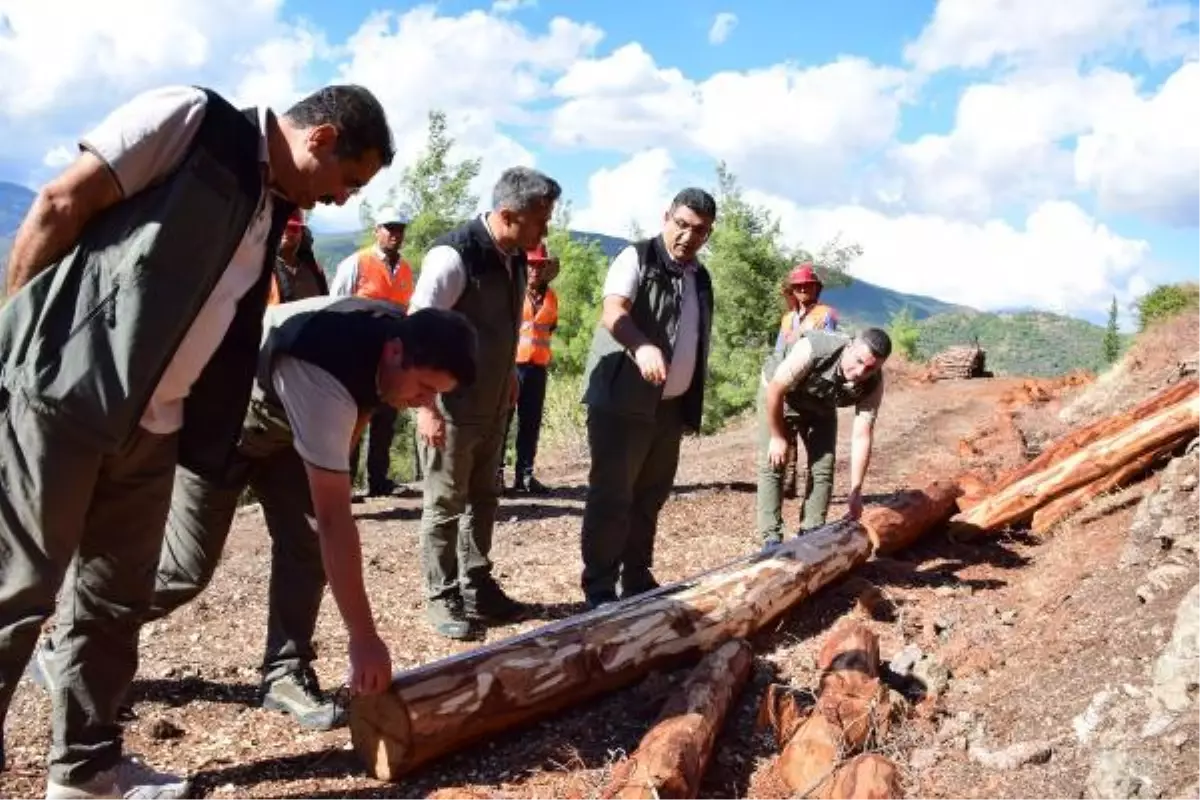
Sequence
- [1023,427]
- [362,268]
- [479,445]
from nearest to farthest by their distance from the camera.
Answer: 1. [479,445]
2. [362,268]
3. [1023,427]

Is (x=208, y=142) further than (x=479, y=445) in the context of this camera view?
No

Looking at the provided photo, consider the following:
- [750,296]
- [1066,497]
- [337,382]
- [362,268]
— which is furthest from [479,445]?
[750,296]

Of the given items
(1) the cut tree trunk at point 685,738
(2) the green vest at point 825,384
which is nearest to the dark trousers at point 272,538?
(1) the cut tree trunk at point 685,738

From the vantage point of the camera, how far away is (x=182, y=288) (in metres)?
2.39

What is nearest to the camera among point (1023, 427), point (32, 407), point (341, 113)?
point (32, 407)

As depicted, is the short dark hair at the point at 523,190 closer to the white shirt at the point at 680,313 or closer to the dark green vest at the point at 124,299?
the white shirt at the point at 680,313

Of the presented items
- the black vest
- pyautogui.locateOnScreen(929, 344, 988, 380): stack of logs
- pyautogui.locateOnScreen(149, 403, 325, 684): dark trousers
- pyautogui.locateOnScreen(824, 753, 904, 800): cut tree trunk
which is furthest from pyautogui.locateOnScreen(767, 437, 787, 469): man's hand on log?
pyautogui.locateOnScreen(929, 344, 988, 380): stack of logs

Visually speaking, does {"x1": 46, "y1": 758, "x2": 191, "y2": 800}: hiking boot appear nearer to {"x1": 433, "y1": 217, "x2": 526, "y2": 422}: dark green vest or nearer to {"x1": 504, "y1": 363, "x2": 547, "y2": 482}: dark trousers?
{"x1": 433, "y1": 217, "x2": 526, "y2": 422}: dark green vest

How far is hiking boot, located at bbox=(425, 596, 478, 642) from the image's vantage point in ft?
15.2

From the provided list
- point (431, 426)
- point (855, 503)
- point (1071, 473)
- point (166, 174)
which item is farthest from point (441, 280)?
point (1071, 473)

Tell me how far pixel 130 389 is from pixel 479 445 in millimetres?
2297

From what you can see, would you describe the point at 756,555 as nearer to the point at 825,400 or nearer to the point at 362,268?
the point at 825,400

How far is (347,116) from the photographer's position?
2.60 m

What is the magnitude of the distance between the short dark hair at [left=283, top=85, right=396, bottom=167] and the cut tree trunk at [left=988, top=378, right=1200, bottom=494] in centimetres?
542
